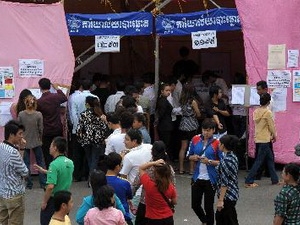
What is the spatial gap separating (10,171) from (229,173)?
101 inches

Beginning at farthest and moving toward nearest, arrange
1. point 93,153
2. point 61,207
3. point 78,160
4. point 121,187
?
point 78,160, point 93,153, point 121,187, point 61,207

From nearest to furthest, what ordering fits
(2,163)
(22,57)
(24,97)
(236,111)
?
1. (2,163)
2. (24,97)
3. (22,57)
4. (236,111)

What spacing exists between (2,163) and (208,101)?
6196 mm

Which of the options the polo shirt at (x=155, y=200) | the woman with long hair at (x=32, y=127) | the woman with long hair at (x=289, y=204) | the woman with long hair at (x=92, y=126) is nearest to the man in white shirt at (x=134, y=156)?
the polo shirt at (x=155, y=200)

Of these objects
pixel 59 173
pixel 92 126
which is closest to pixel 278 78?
pixel 92 126

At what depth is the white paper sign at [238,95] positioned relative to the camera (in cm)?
1405

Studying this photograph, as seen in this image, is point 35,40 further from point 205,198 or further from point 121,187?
point 121,187

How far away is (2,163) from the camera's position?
898cm

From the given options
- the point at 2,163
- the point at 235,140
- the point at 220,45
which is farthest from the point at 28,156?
the point at 220,45

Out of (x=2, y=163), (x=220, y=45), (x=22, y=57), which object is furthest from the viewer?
(x=220, y=45)

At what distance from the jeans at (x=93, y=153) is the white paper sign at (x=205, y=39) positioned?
2.75 m

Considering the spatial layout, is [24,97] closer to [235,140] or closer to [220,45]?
[235,140]

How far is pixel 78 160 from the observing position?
13773 millimetres

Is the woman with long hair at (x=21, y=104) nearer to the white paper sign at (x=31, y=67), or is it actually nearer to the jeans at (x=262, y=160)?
the white paper sign at (x=31, y=67)
